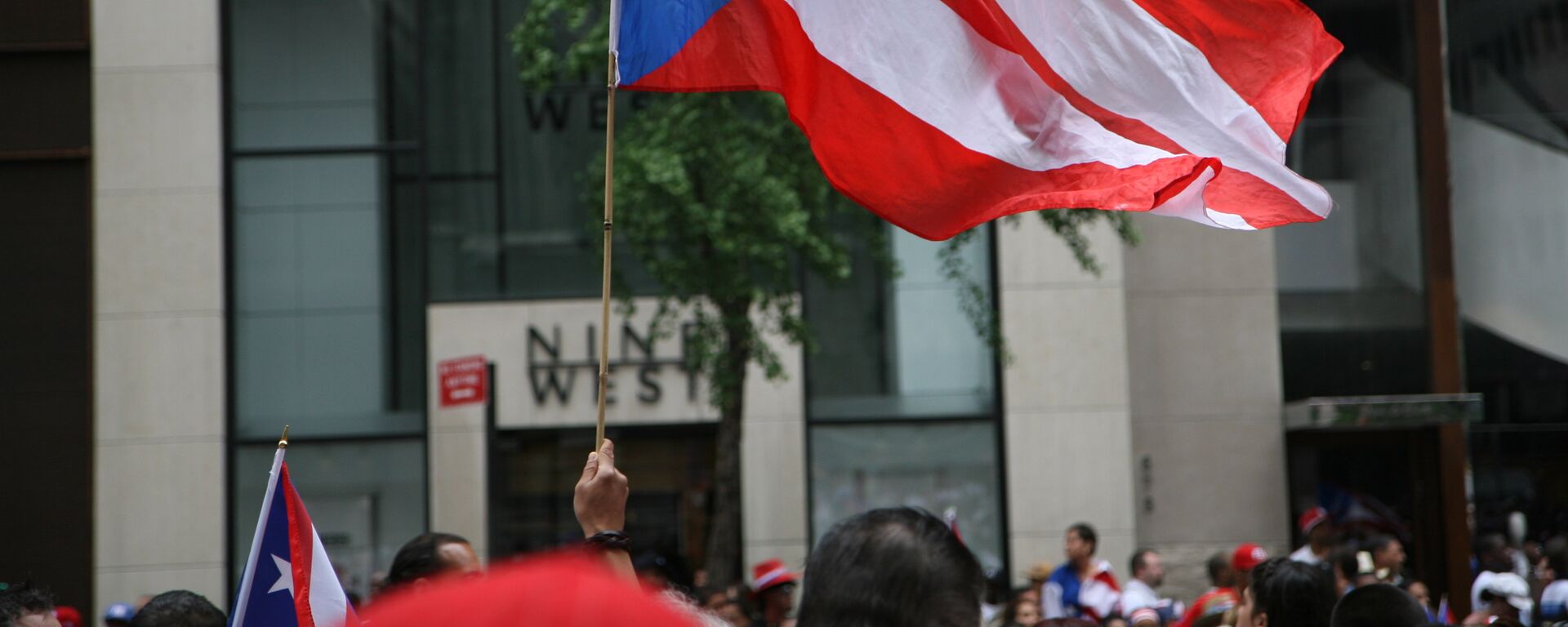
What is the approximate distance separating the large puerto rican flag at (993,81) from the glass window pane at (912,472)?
11.4m

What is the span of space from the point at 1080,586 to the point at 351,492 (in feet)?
28.8

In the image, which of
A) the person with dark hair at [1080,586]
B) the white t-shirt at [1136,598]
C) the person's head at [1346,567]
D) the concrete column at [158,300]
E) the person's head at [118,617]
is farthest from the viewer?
the concrete column at [158,300]

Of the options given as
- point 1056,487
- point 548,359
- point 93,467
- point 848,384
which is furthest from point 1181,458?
point 93,467

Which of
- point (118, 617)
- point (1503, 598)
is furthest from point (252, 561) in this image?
point (1503, 598)

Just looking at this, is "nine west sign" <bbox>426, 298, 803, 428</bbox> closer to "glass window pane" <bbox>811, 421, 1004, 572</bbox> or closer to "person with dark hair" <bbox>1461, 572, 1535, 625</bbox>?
"glass window pane" <bbox>811, 421, 1004, 572</bbox>

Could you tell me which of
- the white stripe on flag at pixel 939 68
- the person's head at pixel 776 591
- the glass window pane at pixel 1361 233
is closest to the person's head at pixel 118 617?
the person's head at pixel 776 591

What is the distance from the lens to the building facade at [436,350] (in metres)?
16.7

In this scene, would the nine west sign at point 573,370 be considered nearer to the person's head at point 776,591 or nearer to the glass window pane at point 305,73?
the glass window pane at point 305,73

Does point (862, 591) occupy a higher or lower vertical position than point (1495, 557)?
higher

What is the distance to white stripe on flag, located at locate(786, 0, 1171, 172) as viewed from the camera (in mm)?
5719

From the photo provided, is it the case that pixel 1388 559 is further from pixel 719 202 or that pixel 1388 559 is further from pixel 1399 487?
pixel 1399 487

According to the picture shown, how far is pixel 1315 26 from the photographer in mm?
5652

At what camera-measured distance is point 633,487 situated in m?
17.0

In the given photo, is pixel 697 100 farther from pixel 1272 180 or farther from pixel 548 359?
pixel 1272 180
